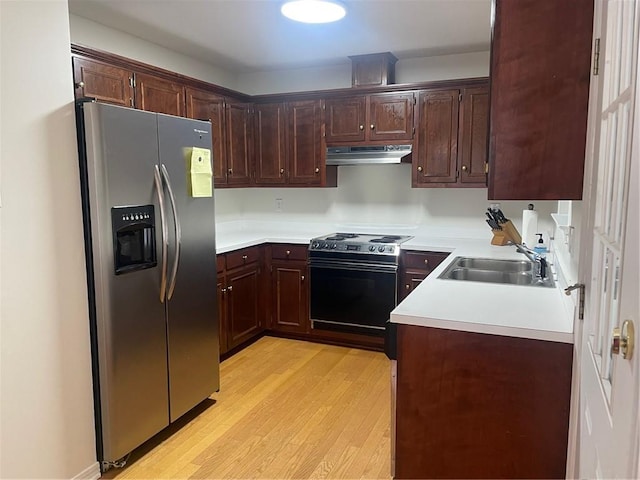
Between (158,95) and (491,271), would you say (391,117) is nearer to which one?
(491,271)

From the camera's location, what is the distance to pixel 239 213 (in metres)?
4.72

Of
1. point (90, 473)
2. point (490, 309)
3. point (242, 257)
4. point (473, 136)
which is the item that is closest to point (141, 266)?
point (90, 473)

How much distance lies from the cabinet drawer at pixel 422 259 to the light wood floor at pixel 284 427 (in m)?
0.79

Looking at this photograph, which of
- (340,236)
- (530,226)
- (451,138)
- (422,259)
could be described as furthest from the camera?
(340,236)

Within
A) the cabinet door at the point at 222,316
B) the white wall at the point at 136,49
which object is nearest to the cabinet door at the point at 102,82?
the white wall at the point at 136,49

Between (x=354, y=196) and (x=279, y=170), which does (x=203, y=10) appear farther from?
(x=354, y=196)

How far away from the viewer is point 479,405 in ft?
5.47

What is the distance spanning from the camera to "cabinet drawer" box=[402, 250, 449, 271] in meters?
3.51

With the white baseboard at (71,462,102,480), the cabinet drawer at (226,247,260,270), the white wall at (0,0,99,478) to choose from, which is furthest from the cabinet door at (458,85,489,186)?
the white baseboard at (71,462,102,480)

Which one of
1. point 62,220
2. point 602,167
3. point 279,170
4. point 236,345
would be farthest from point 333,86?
A: point 602,167

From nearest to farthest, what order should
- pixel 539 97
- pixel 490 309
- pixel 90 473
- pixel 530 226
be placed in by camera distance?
pixel 539 97 < pixel 490 309 < pixel 90 473 < pixel 530 226

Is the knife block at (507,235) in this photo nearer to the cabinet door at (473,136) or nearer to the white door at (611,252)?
the cabinet door at (473,136)

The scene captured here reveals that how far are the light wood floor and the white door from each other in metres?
1.35

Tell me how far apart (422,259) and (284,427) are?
1.65 meters
